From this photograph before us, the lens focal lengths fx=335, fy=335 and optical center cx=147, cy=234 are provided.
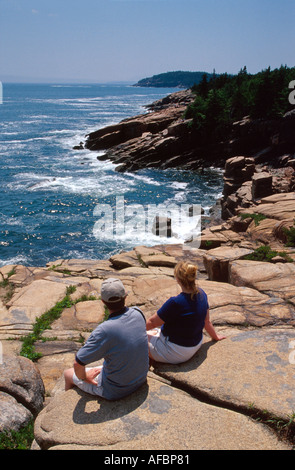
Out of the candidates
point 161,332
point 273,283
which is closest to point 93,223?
point 273,283

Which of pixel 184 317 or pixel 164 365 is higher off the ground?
pixel 184 317

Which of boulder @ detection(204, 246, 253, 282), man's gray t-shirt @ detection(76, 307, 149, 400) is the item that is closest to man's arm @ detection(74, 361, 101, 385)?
man's gray t-shirt @ detection(76, 307, 149, 400)

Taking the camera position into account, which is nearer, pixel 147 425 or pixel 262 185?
pixel 147 425

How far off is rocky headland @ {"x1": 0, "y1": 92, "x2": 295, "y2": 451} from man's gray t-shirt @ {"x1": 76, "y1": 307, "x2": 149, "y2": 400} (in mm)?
213

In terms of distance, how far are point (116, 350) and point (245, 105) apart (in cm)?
4950

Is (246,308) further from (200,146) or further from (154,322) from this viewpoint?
(200,146)

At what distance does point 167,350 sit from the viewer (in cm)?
477

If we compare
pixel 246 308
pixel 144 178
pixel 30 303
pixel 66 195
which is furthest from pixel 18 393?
pixel 144 178

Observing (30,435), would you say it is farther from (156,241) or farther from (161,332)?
(156,241)

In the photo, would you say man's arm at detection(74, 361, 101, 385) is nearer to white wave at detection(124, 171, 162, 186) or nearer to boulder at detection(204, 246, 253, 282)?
boulder at detection(204, 246, 253, 282)

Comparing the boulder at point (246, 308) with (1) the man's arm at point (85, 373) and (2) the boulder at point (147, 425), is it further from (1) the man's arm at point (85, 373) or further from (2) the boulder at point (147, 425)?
(1) the man's arm at point (85, 373)

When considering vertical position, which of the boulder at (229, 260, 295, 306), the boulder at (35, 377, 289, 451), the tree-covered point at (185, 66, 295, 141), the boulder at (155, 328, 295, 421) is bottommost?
the boulder at (229, 260, 295, 306)

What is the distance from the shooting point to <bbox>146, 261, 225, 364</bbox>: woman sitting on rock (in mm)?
4539

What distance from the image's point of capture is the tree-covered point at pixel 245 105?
140 feet
